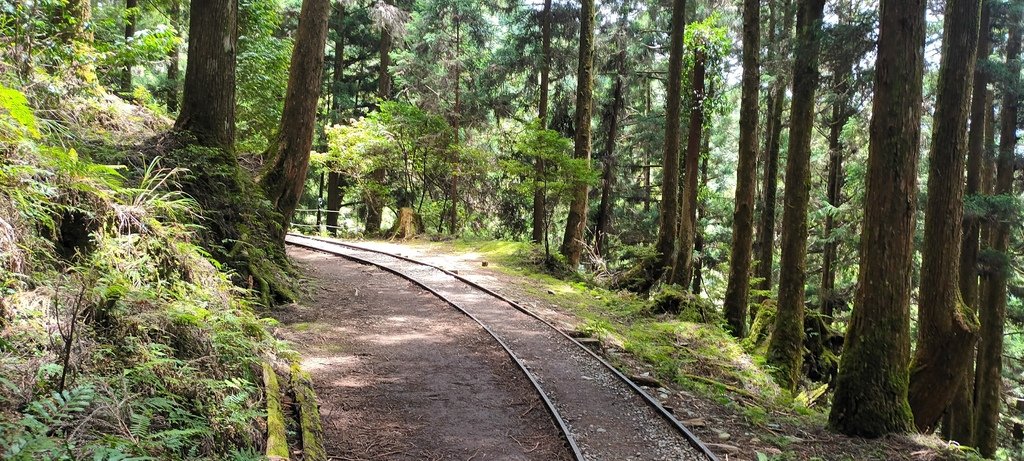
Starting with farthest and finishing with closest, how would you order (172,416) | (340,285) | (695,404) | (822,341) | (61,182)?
(822,341)
(340,285)
(695,404)
(61,182)
(172,416)

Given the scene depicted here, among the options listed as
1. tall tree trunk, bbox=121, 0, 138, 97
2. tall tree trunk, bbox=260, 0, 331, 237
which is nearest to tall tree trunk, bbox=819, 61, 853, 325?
tall tree trunk, bbox=260, 0, 331, 237

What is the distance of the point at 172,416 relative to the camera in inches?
144

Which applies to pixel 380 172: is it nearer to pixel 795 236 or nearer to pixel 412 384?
pixel 795 236

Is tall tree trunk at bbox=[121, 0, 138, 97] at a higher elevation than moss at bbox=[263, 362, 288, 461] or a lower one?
higher

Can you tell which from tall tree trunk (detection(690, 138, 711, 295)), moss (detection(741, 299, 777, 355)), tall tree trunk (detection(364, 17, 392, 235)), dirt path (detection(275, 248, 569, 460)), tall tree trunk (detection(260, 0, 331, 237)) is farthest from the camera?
tall tree trunk (detection(690, 138, 711, 295))

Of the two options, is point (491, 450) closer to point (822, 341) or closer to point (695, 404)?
point (695, 404)

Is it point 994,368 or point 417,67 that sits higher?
point 417,67

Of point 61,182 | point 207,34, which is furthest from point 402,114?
point 61,182

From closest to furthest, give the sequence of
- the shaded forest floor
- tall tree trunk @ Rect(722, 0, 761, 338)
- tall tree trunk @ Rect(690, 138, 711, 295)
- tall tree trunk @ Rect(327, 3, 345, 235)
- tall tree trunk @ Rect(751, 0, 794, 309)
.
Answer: the shaded forest floor < tall tree trunk @ Rect(722, 0, 761, 338) < tall tree trunk @ Rect(751, 0, 794, 309) < tall tree trunk @ Rect(690, 138, 711, 295) < tall tree trunk @ Rect(327, 3, 345, 235)

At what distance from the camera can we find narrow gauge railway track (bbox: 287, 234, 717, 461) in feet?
18.9

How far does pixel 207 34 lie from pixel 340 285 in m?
5.33

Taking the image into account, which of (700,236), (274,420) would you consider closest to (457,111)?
(700,236)

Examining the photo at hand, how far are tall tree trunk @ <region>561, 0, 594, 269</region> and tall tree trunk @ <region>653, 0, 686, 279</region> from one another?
2.31 meters

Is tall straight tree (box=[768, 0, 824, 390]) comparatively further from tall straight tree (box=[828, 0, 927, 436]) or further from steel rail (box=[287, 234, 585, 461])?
steel rail (box=[287, 234, 585, 461])
